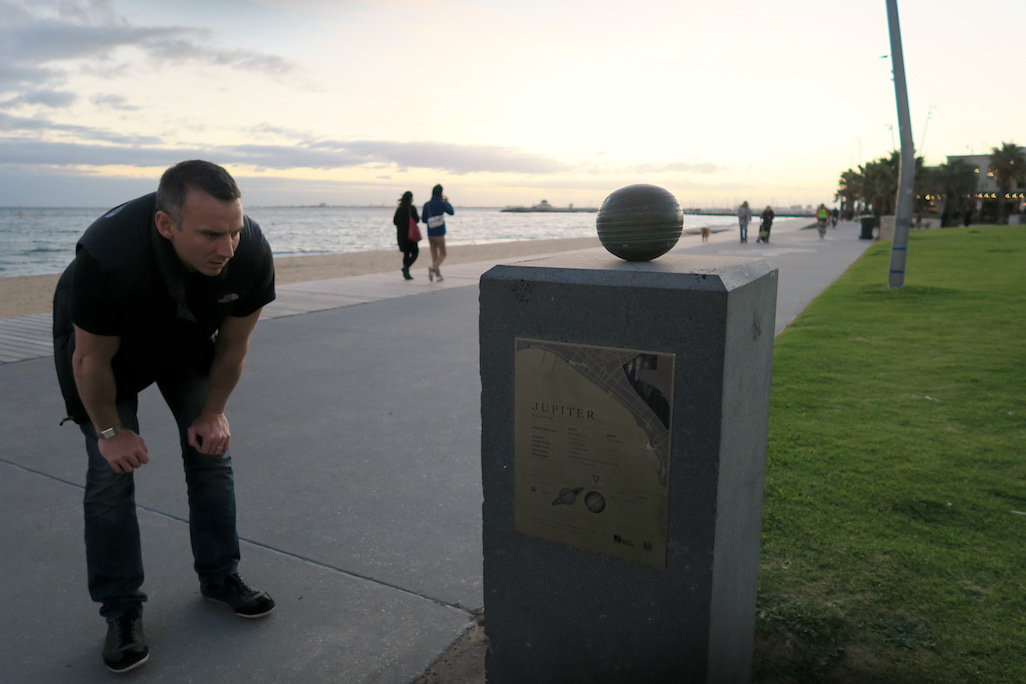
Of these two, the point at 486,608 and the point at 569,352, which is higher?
the point at 569,352

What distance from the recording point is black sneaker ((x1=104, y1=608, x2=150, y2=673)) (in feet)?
8.02

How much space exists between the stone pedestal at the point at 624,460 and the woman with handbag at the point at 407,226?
36.7ft

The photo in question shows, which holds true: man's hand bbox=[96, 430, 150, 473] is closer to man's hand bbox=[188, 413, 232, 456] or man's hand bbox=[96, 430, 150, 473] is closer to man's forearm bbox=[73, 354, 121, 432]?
man's forearm bbox=[73, 354, 121, 432]

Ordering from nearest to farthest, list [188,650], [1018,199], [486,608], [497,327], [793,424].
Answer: [497,327]
[486,608]
[188,650]
[793,424]
[1018,199]

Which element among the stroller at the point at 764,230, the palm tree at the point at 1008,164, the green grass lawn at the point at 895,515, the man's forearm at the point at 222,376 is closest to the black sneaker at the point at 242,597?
the man's forearm at the point at 222,376

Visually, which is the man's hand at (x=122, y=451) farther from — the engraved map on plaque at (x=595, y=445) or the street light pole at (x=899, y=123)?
the street light pole at (x=899, y=123)

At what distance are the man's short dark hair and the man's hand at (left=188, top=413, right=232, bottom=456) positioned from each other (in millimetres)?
805

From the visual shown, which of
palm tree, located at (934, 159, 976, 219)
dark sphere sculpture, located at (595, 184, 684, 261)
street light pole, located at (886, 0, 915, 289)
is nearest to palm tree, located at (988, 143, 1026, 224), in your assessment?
palm tree, located at (934, 159, 976, 219)

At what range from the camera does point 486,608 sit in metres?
2.37

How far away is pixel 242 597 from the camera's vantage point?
277 cm

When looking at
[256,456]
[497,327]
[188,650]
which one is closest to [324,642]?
[188,650]

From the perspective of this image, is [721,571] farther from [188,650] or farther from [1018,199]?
[1018,199]

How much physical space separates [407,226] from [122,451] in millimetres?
10979

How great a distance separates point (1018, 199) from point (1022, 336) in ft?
306
